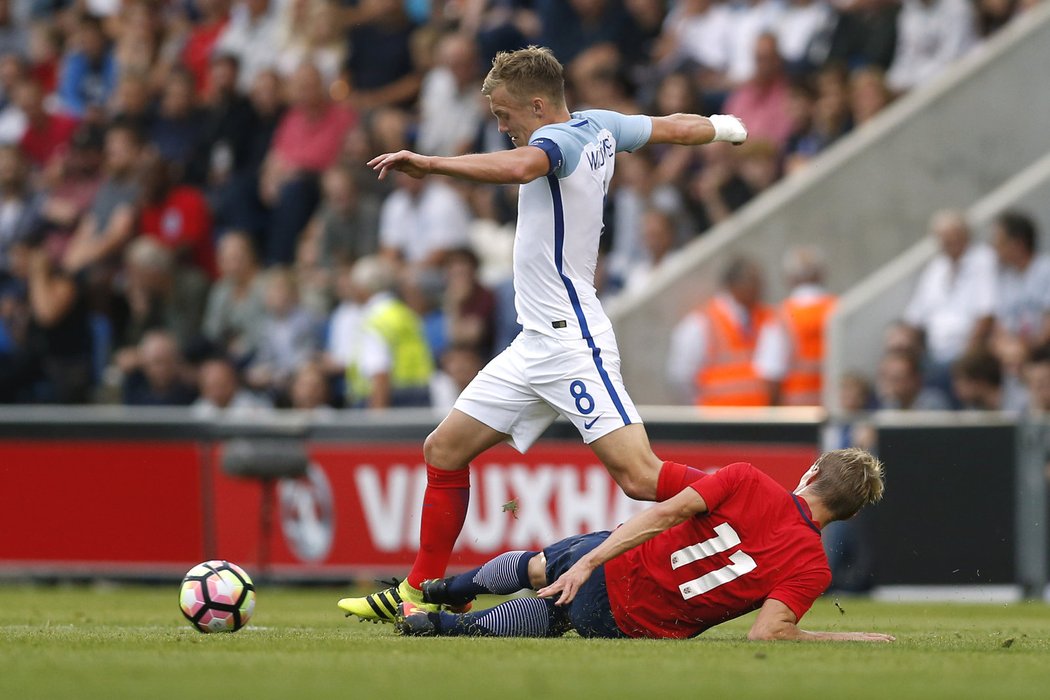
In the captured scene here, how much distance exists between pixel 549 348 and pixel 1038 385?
5925mm

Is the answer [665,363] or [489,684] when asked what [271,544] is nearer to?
[665,363]

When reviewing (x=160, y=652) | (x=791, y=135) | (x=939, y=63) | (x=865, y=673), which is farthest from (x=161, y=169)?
(x=865, y=673)

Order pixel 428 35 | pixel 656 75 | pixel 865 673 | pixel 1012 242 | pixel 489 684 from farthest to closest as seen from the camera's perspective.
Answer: pixel 428 35, pixel 656 75, pixel 1012 242, pixel 865 673, pixel 489 684

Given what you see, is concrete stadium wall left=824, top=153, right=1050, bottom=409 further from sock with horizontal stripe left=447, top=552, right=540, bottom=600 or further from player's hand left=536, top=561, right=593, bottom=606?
player's hand left=536, top=561, right=593, bottom=606

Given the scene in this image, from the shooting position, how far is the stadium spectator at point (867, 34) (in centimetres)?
1589

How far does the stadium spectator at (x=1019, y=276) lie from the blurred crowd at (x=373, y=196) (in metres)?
0.23

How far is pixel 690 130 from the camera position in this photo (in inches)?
329

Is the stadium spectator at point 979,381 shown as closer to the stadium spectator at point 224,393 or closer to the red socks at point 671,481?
the stadium spectator at point 224,393

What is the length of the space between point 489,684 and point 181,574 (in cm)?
888

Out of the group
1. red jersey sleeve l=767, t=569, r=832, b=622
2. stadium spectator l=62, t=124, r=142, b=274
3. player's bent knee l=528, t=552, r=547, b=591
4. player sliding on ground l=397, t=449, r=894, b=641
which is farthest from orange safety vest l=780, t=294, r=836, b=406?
stadium spectator l=62, t=124, r=142, b=274

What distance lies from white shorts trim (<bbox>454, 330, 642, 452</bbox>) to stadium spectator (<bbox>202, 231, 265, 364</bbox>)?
8.67 metres

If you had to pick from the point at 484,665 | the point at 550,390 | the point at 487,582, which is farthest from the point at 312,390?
the point at 484,665

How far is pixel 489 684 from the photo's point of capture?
5.68 metres

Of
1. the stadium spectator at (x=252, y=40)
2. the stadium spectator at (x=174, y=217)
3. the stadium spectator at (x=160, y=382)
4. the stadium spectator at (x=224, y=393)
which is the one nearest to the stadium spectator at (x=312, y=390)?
the stadium spectator at (x=224, y=393)
